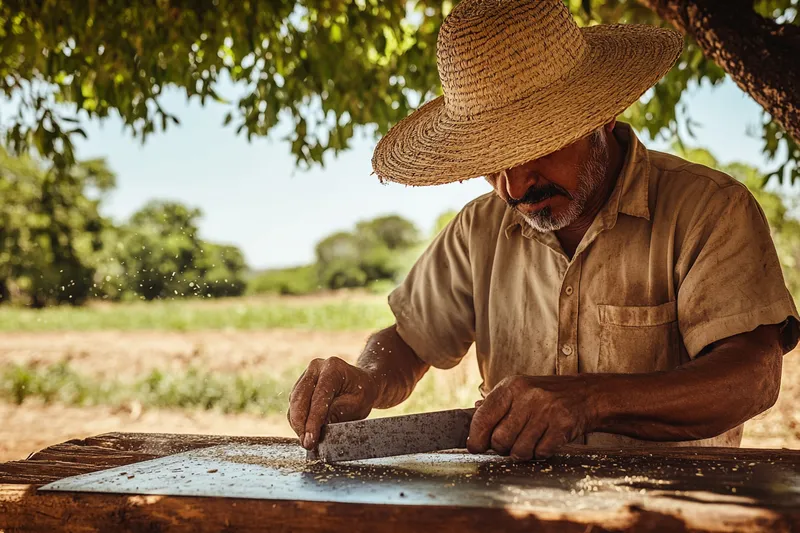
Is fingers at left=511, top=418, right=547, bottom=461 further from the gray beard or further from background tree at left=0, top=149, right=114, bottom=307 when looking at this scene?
background tree at left=0, top=149, right=114, bottom=307

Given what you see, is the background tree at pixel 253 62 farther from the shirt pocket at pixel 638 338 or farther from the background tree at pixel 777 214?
the background tree at pixel 777 214

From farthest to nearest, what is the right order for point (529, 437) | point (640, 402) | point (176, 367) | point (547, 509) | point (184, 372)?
point (176, 367) → point (184, 372) → point (640, 402) → point (529, 437) → point (547, 509)

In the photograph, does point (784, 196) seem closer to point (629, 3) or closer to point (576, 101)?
point (629, 3)

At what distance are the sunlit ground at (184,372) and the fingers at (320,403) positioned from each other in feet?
15.2

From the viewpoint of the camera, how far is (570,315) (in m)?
2.51

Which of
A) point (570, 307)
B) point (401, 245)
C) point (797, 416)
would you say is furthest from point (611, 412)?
point (401, 245)

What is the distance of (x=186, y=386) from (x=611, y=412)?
24.1ft

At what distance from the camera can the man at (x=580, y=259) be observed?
2059 mm

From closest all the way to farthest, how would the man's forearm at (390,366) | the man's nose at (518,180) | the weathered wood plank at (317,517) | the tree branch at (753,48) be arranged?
the weathered wood plank at (317,517)
the man's nose at (518,180)
the man's forearm at (390,366)
the tree branch at (753,48)

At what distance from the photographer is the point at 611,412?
6.64ft

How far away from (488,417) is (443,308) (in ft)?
3.21

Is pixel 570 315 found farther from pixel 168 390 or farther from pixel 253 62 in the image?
pixel 168 390

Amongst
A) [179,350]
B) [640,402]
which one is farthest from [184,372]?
[640,402]

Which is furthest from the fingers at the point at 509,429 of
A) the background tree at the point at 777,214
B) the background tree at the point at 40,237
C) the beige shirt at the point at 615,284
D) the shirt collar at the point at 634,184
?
the background tree at the point at 40,237
